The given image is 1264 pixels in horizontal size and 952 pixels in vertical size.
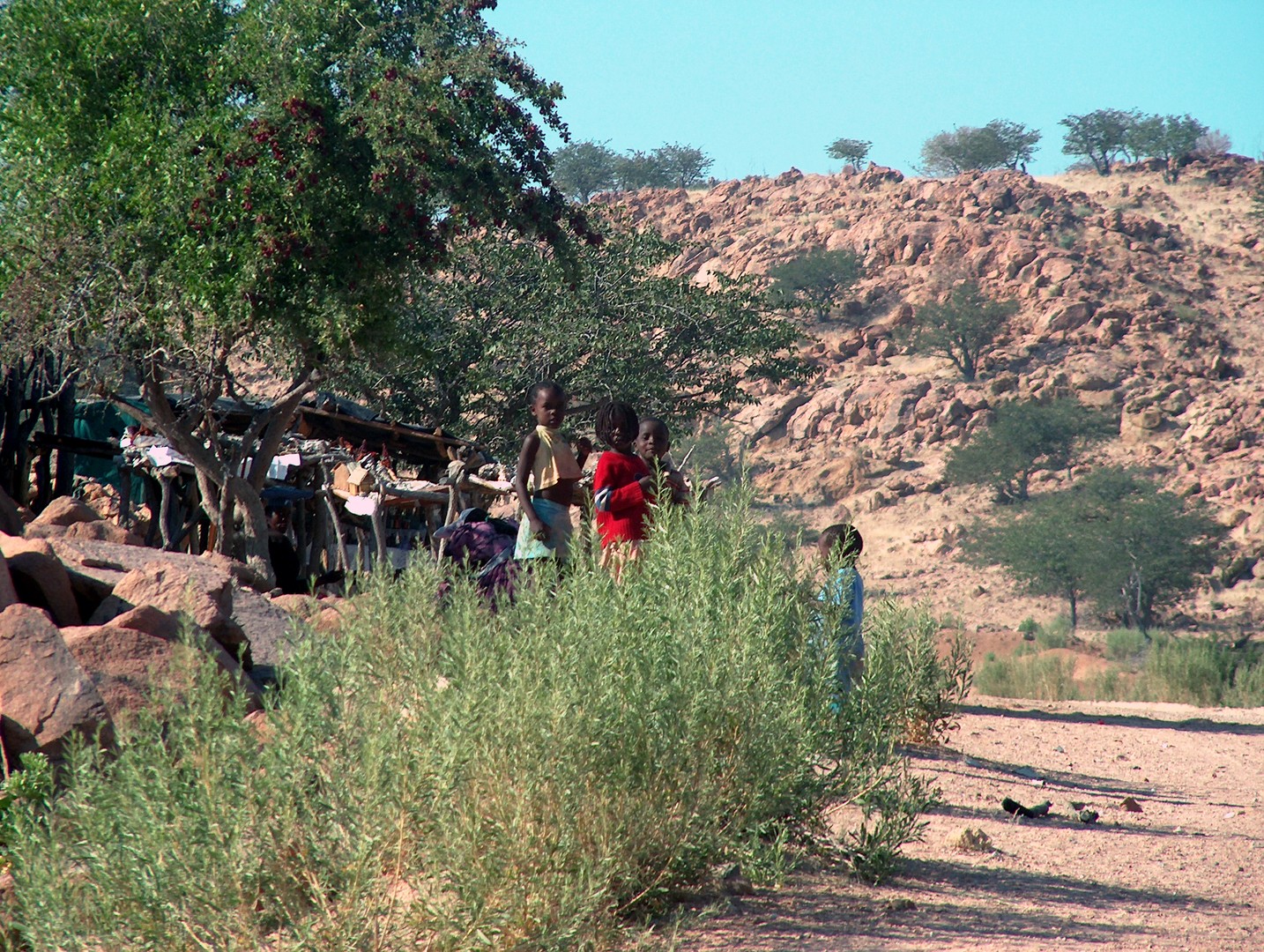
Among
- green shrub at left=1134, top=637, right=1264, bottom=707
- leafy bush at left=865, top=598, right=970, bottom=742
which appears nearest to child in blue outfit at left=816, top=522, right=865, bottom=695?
leafy bush at left=865, top=598, right=970, bottom=742

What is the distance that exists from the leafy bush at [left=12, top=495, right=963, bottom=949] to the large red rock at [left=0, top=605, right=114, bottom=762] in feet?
2.95

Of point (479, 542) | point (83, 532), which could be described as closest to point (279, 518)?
point (83, 532)

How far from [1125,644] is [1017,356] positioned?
15.7 metres

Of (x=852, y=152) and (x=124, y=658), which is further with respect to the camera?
(x=852, y=152)

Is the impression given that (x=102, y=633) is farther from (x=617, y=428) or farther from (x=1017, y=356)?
(x=1017, y=356)

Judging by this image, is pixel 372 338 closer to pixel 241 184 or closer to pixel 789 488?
pixel 241 184

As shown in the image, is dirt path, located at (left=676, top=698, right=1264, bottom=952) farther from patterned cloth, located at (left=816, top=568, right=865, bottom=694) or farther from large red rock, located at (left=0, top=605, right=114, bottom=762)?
large red rock, located at (left=0, top=605, right=114, bottom=762)

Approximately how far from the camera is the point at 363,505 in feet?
33.7

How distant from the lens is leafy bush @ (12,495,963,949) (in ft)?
8.34

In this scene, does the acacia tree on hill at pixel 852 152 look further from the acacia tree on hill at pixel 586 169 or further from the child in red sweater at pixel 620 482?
the child in red sweater at pixel 620 482

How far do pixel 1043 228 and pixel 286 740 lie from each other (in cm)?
4080

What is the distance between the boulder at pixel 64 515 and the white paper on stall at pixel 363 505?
2.14m

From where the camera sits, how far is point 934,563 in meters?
29.9

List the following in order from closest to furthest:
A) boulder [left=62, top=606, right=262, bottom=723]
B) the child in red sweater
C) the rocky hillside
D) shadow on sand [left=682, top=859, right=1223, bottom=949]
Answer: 1. shadow on sand [left=682, top=859, right=1223, bottom=949]
2. boulder [left=62, top=606, right=262, bottom=723]
3. the child in red sweater
4. the rocky hillside
